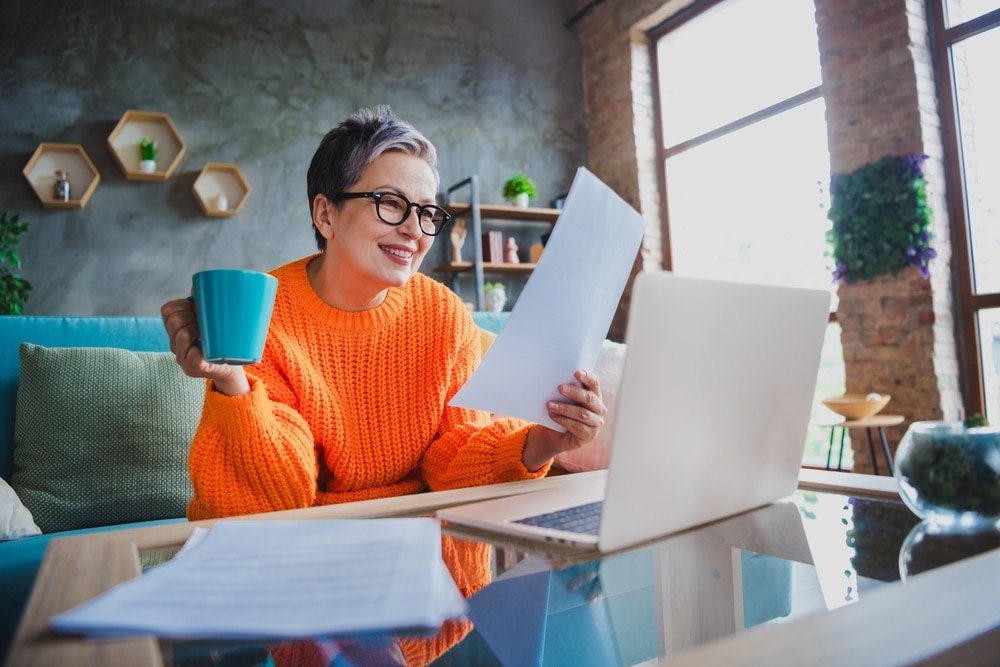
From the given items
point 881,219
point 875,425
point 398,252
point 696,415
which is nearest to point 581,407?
point 696,415

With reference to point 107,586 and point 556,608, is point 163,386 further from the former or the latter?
point 556,608

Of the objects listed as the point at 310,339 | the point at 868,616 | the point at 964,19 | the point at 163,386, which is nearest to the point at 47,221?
the point at 163,386

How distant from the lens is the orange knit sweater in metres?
1.01

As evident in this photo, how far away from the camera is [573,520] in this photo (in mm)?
756

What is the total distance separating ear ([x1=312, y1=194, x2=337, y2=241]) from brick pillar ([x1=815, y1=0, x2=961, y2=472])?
3.01 metres

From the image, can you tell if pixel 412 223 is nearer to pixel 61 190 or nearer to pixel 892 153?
pixel 892 153

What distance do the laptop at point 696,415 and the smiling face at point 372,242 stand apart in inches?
23.1

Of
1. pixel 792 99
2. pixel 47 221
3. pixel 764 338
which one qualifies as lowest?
pixel 764 338

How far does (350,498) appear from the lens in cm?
121

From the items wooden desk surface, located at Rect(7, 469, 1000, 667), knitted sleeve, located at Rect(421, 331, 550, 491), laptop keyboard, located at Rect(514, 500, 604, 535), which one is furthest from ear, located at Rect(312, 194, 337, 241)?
wooden desk surface, located at Rect(7, 469, 1000, 667)

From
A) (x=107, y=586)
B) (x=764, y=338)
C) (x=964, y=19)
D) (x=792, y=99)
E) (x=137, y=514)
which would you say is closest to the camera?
(x=107, y=586)

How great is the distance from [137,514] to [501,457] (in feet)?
3.36

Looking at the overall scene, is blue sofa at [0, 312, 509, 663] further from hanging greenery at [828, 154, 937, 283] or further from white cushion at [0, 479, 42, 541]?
hanging greenery at [828, 154, 937, 283]

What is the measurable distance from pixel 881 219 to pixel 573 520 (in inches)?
130
